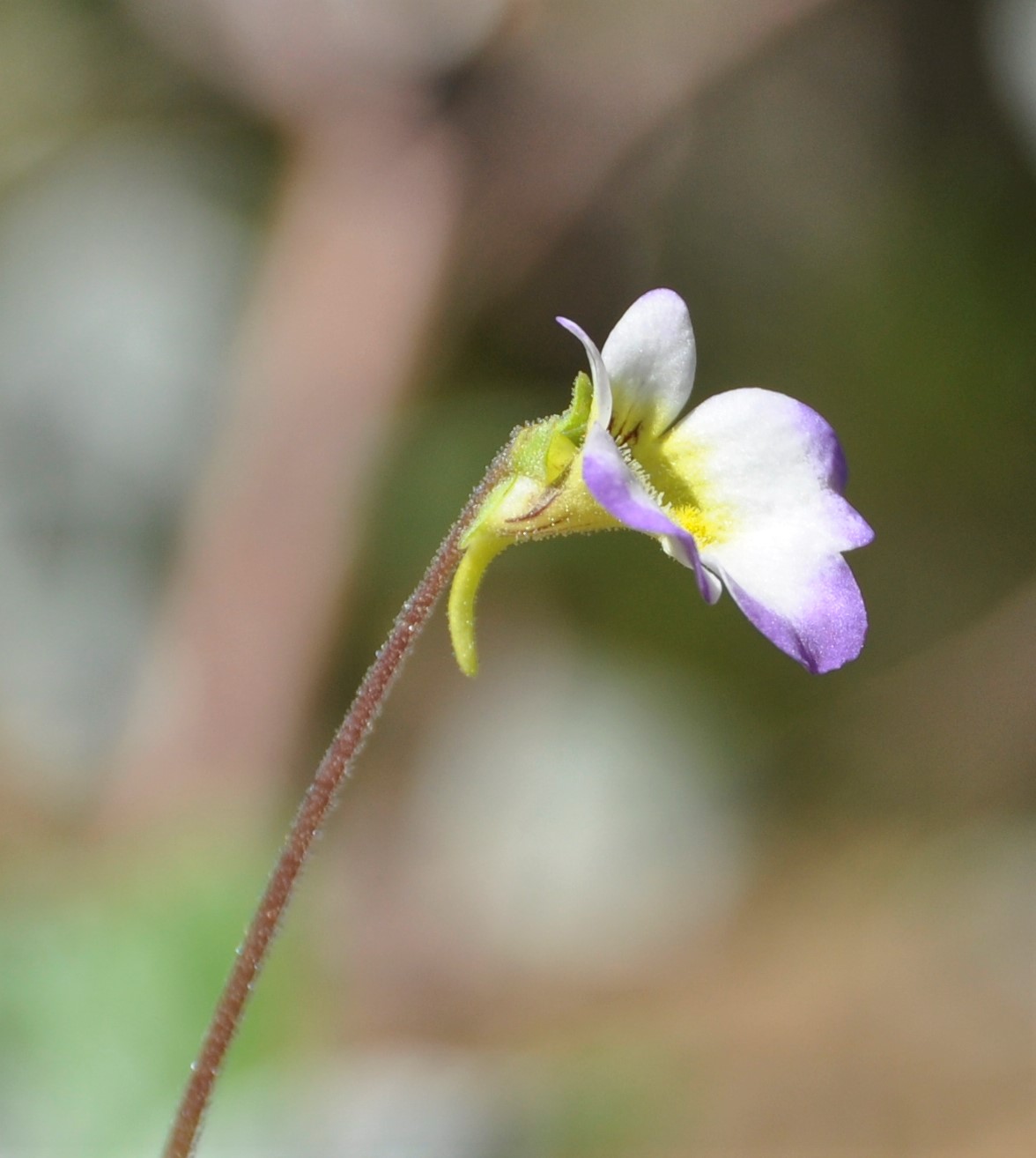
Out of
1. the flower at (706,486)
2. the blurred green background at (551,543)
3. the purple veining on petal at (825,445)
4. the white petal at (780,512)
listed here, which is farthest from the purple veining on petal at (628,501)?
the blurred green background at (551,543)

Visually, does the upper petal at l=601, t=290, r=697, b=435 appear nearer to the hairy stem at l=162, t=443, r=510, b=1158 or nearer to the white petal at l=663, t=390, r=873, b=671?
the white petal at l=663, t=390, r=873, b=671

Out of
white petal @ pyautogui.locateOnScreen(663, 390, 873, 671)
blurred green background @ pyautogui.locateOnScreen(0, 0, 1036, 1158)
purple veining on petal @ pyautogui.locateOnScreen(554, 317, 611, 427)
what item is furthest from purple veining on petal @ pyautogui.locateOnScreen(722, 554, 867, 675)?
blurred green background @ pyautogui.locateOnScreen(0, 0, 1036, 1158)

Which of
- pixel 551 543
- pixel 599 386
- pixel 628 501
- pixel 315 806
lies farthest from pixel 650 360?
pixel 551 543

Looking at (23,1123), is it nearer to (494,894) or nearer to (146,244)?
(494,894)

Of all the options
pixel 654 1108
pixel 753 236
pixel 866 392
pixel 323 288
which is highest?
pixel 323 288

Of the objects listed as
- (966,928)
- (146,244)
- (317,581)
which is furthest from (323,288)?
(966,928)

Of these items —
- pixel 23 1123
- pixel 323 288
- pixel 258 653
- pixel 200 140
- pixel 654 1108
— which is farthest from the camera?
pixel 200 140
